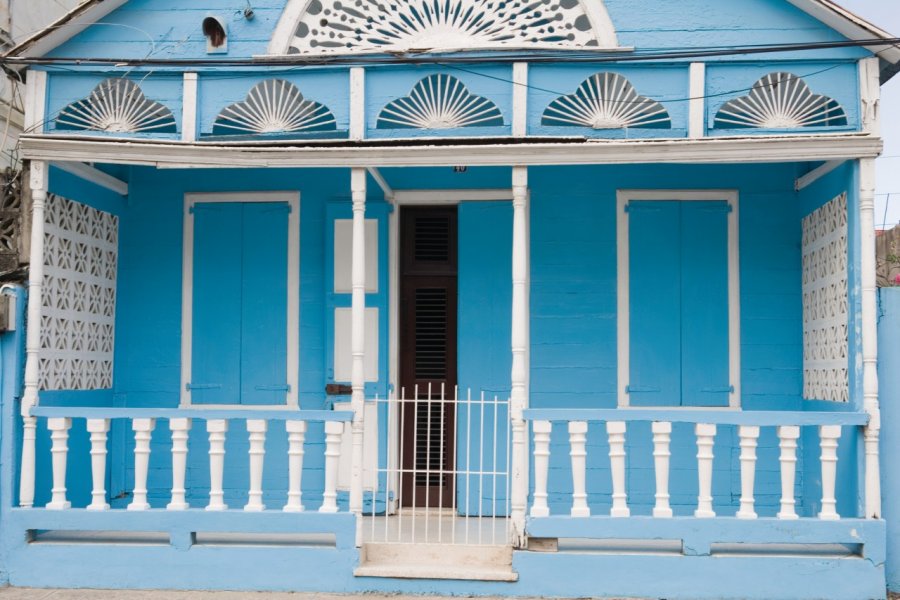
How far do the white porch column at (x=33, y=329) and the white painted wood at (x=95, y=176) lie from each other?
241mm

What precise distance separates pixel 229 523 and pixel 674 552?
2950 mm

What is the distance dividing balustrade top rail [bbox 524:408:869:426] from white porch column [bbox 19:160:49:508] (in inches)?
134

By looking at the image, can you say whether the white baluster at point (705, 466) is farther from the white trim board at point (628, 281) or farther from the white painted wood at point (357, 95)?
the white painted wood at point (357, 95)

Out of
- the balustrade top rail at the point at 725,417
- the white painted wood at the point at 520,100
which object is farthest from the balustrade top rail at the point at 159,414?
the white painted wood at the point at 520,100

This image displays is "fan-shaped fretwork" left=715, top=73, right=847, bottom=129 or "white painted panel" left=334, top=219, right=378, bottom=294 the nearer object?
"fan-shaped fretwork" left=715, top=73, right=847, bottom=129

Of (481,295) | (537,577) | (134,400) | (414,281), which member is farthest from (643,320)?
(134,400)

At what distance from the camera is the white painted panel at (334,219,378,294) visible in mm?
7984

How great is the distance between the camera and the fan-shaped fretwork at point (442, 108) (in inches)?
276


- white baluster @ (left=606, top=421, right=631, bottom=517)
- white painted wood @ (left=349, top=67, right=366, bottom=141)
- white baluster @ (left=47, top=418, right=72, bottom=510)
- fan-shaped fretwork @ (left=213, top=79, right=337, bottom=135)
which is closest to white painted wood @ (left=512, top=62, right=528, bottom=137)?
white painted wood @ (left=349, top=67, right=366, bottom=141)

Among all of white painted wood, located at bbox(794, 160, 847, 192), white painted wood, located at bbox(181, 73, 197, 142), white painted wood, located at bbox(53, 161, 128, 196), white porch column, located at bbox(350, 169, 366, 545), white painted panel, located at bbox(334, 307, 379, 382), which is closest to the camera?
white porch column, located at bbox(350, 169, 366, 545)

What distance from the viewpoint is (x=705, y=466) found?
6406 millimetres

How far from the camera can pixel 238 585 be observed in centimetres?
657

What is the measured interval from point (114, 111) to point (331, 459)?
3.03 meters

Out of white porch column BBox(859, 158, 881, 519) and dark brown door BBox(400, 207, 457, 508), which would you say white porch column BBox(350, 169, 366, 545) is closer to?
dark brown door BBox(400, 207, 457, 508)
